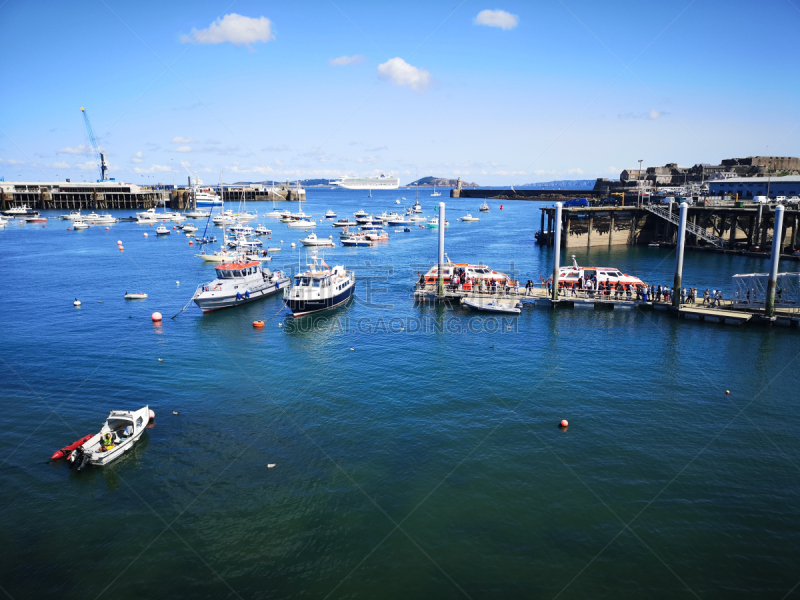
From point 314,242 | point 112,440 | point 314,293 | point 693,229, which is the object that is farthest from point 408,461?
point 314,242

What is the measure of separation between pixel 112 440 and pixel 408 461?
14.7 m

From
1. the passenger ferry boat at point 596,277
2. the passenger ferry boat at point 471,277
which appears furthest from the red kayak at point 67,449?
the passenger ferry boat at point 596,277

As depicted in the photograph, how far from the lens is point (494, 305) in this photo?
52656 mm

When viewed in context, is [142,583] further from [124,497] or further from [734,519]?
[734,519]

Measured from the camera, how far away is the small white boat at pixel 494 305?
52031 mm

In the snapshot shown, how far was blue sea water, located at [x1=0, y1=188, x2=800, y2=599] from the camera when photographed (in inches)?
738

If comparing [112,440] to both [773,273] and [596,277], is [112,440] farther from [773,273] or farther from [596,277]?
[773,273]

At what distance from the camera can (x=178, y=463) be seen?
25.2 metres

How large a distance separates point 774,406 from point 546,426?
14.3m

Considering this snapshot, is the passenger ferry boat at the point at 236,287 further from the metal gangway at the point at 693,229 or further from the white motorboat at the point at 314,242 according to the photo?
the metal gangway at the point at 693,229

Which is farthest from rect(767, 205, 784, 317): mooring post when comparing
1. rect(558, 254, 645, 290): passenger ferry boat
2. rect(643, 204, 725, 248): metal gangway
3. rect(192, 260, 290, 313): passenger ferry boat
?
rect(192, 260, 290, 313): passenger ferry boat

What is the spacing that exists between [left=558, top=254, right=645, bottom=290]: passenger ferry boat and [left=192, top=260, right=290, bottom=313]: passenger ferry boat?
110 ft

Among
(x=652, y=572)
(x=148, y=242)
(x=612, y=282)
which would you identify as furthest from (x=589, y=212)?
(x=148, y=242)

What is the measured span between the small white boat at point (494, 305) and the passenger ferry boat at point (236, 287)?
23637 millimetres
